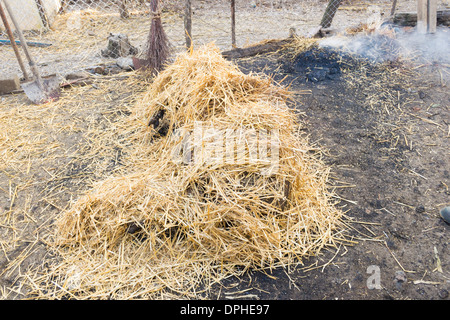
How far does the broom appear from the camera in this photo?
16.4 ft

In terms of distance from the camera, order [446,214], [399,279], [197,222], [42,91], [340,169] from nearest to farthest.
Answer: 1. [399,279]
2. [197,222]
3. [446,214]
4. [340,169]
5. [42,91]

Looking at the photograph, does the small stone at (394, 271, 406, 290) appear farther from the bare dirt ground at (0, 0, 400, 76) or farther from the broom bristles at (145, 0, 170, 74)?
the bare dirt ground at (0, 0, 400, 76)

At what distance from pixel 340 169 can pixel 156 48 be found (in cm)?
343

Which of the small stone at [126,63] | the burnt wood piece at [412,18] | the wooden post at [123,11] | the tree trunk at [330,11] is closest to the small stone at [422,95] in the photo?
the burnt wood piece at [412,18]

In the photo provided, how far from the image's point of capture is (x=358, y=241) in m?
2.60

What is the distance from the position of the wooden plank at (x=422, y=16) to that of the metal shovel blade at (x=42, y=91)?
6.24m

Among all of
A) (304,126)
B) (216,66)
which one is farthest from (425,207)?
(216,66)

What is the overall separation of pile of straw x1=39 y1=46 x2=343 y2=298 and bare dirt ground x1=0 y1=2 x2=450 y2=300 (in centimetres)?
19

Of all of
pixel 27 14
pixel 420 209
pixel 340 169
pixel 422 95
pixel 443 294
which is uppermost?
pixel 27 14

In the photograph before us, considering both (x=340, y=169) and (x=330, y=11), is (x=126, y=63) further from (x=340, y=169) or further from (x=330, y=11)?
(x=330, y=11)

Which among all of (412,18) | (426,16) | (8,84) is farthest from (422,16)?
(8,84)

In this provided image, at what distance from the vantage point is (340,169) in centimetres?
336

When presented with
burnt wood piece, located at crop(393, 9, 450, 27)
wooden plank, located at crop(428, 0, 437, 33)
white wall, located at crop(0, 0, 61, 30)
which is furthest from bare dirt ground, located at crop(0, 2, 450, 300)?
white wall, located at crop(0, 0, 61, 30)
